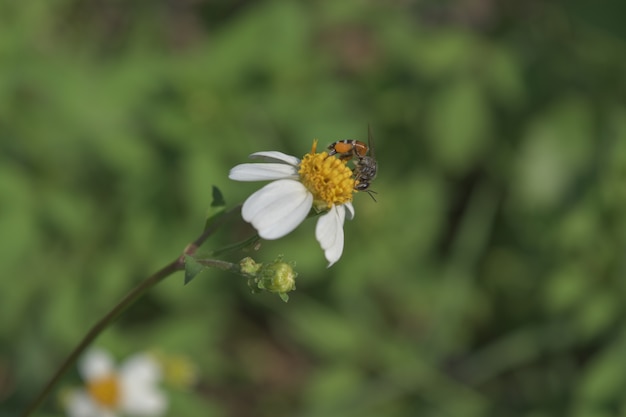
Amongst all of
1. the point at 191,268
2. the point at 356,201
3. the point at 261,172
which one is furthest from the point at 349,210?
the point at 356,201

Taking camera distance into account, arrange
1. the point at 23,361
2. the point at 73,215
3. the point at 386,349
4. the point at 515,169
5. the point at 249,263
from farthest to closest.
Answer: the point at 515,169, the point at 386,349, the point at 73,215, the point at 23,361, the point at 249,263

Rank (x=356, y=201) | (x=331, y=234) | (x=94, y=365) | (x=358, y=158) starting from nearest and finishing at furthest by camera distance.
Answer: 1. (x=331, y=234)
2. (x=358, y=158)
3. (x=94, y=365)
4. (x=356, y=201)

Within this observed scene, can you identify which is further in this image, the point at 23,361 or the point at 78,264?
Answer: the point at 78,264

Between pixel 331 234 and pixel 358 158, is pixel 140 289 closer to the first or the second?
pixel 331 234

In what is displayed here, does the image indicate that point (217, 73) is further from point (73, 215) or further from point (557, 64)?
point (557, 64)

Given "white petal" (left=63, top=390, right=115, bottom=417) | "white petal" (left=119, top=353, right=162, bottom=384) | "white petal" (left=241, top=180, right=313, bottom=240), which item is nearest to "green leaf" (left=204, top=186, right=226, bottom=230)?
"white petal" (left=241, top=180, right=313, bottom=240)

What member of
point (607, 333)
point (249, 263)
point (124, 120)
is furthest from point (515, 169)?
point (249, 263)

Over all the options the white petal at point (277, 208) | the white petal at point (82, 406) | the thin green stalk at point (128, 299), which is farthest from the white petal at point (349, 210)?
the white petal at point (82, 406)
